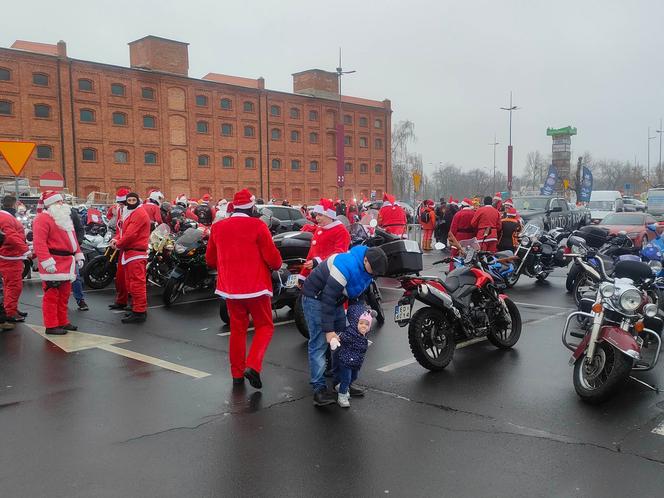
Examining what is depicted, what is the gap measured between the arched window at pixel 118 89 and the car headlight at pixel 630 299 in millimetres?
50187

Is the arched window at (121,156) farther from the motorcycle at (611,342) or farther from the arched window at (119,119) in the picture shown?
the motorcycle at (611,342)

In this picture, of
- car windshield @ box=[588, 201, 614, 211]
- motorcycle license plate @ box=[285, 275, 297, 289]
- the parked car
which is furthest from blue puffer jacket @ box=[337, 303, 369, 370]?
car windshield @ box=[588, 201, 614, 211]

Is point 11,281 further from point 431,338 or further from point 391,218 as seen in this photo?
point 391,218

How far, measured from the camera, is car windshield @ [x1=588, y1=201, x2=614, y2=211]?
3698 centimetres

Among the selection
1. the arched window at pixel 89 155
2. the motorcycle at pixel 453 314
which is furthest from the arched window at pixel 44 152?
the motorcycle at pixel 453 314

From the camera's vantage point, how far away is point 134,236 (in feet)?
28.9

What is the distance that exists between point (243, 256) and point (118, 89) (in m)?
49.0

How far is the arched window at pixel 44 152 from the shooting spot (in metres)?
44.8

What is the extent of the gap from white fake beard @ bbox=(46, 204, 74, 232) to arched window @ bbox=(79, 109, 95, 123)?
43827mm

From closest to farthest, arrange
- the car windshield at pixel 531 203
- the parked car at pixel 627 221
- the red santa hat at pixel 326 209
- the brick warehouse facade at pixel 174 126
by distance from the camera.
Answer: the red santa hat at pixel 326 209
the parked car at pixel 627 221
the car windshield at pixel 531 203
the brick warehouse facade at pixel 174 126

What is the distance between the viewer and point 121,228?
9.46 metres

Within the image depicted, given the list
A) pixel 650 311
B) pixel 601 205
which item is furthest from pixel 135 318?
pixel 601 205

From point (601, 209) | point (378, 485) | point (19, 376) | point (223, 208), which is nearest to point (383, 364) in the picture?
point (378, 485)

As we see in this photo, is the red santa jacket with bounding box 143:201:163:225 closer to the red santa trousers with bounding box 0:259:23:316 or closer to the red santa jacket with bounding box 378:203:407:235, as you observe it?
the red santa trousers with bounding box 0:259:23:316
